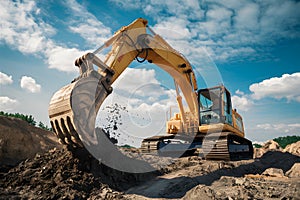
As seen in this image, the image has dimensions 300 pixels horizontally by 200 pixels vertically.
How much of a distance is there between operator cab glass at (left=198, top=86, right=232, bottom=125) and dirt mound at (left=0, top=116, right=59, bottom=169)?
7.29 metres

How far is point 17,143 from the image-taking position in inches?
405

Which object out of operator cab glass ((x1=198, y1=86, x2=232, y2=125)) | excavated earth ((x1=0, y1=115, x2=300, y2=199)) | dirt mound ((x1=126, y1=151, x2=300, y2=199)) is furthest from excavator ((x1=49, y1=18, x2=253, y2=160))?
dirt mound ((x1=126, y1=151, x2=300, y2=199))

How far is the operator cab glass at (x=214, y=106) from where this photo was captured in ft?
30.5

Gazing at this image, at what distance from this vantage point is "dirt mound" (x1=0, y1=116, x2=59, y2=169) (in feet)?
31.6

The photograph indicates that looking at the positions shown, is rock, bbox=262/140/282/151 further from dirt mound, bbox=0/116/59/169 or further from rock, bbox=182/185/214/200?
rock, bbox=182/185/214/200

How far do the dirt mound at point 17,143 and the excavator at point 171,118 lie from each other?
4.89 metres

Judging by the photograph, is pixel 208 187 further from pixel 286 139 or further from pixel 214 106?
pixel 286 139

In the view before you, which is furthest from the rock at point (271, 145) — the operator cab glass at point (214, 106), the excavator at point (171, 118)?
the operator cab glass at point (214, 106)

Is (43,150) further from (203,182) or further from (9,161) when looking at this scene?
(203,182)

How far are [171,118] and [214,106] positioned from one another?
195 cm

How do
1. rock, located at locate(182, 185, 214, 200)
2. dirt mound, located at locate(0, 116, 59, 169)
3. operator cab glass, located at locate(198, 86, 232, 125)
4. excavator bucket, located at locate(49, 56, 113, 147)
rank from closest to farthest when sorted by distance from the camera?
rock, located at locate(182, 185, 214, 200)
excavator bucket, located at locate(49, 56, 113, 147)
operator cab glass, located at locate(198, 86, 232, 125)
dirt mound, located at locate(0, 116, 59, 169)

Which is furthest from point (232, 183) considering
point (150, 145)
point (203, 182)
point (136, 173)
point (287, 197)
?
point (150, 145)

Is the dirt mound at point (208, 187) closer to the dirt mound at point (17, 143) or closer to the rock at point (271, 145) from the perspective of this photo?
the dirt mound at point (17, 143)

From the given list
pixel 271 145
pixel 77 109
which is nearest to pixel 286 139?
pixel 271 145
